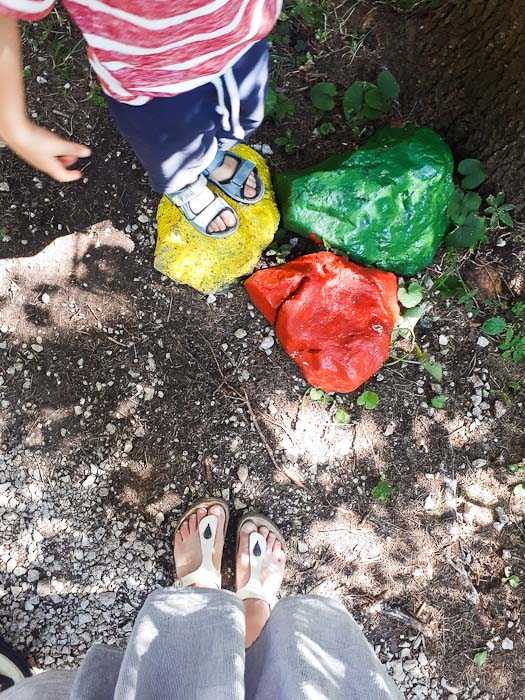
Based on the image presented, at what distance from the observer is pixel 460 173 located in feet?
7.27

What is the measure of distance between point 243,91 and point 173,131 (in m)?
0.26

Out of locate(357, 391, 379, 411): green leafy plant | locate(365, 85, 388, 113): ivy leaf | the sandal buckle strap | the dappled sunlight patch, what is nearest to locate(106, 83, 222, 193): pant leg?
the sandal buckle strap

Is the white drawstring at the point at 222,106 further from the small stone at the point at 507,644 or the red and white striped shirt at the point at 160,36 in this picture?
the small stone at the point at 507,644

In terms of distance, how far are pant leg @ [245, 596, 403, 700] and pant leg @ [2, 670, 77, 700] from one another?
0.60 m

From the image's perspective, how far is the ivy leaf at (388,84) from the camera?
7.29 ft

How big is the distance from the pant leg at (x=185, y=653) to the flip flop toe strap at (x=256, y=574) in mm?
562

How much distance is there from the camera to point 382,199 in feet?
6.82

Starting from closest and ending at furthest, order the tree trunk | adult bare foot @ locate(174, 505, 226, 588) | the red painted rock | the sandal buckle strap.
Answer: the tree trunk → the sandal buckle strap → the red painted rock → adult bare foot @ locate(174, 505, 226, 588)

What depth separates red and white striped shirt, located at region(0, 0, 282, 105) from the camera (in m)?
1.07

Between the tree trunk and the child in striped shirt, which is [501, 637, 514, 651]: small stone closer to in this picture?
the tree trunk

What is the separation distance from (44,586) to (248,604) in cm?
85

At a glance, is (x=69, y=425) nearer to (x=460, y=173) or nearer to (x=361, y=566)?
(x=361, y=566)

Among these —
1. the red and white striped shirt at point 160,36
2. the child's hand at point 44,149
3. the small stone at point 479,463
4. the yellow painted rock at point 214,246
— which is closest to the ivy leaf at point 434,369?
the small stone at point 479,463

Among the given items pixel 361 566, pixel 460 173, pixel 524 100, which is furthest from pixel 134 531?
pixel 524 100
